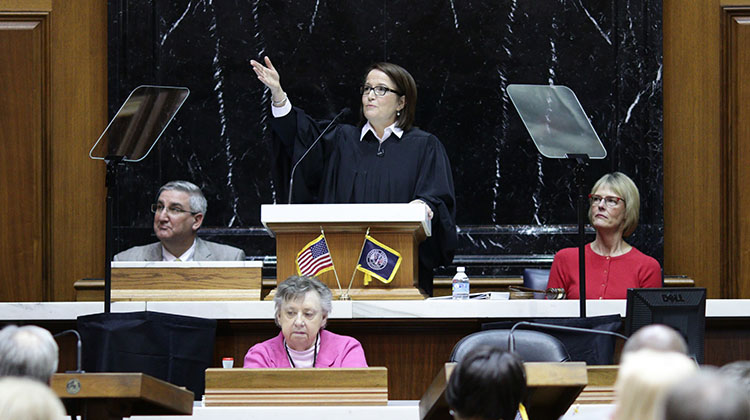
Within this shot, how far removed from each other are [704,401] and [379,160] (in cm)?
414

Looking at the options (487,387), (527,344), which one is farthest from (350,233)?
(487,387)

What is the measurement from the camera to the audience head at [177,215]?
20.2 ft

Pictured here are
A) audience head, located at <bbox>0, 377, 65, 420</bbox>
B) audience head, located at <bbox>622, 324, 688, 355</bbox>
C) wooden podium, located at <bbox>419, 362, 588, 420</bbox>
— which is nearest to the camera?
audience head, located at <bbox>0, 377, 65, 420</bbox>

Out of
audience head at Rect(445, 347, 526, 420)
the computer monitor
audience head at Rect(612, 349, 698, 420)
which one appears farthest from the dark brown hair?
audience head at Rect(612, 349, 698, 420)

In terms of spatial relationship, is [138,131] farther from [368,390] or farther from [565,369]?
[565,369]

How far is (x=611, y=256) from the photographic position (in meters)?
5.54

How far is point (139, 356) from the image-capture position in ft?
14.7

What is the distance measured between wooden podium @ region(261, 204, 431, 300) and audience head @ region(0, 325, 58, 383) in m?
2.38

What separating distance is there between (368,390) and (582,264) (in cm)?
129

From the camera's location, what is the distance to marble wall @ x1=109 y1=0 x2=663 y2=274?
23.2 feet

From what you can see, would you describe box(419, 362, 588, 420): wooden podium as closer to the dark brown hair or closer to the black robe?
the black robe

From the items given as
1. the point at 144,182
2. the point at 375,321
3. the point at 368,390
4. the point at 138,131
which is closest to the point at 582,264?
the point at 375,321

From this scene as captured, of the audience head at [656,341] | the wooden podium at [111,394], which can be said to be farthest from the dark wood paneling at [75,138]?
the audience head at [656,341]

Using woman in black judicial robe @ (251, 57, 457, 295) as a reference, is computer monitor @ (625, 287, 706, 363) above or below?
below
